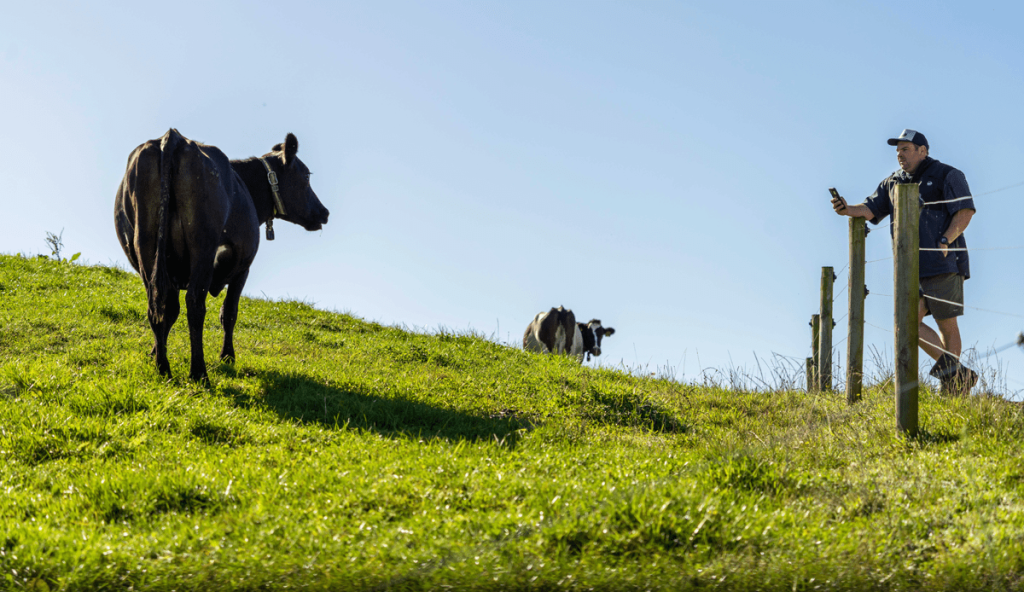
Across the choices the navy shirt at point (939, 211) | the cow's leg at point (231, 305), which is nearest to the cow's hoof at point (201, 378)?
the cow's leg at point (231, 305)

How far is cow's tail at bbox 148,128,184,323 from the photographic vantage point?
24.9ft

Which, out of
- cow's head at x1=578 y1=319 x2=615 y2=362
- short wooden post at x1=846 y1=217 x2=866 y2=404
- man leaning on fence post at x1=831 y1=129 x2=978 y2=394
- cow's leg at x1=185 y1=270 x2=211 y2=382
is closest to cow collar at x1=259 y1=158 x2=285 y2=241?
cow's leg at x1=185 y1=270 x2=211 y2=382

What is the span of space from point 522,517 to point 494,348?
27.6 ft

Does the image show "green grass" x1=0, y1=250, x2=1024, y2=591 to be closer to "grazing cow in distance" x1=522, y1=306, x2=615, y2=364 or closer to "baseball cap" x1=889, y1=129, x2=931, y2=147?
"baseball cap" x1=889, y1=129, x2=931, y2=147

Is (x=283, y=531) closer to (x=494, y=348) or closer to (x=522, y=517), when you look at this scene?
(x=522, y=517)

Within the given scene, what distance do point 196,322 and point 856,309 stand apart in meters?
6.89

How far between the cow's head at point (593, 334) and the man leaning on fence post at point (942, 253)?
59.6 feet

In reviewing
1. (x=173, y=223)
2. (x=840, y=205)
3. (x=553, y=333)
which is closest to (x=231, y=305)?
(x=173, y=223)

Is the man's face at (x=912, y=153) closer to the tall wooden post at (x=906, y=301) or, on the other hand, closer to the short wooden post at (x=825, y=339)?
the tall wooden post at (x=906, y=301)

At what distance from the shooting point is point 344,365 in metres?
9.46

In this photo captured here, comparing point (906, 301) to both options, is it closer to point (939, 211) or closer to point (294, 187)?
point (939, 211)

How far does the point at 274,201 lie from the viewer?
10.8 meters

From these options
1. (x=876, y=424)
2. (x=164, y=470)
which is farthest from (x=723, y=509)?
(x=164, y=470)

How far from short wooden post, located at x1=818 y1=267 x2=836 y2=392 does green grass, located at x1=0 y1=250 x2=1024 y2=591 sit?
4.26ft
